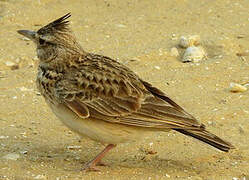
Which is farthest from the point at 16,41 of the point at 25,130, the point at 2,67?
the point at 25,130

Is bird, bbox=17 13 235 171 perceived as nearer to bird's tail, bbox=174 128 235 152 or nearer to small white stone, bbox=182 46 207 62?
bird's tail, bbox=174 128 235 152

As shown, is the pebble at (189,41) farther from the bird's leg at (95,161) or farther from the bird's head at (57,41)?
the bird's leg at (95,161)

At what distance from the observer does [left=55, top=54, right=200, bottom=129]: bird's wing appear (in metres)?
5.83

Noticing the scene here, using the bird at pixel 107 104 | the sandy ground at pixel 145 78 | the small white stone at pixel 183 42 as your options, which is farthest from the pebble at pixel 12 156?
the small white stone at pixel 183 42

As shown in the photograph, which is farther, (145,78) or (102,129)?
(145,78)

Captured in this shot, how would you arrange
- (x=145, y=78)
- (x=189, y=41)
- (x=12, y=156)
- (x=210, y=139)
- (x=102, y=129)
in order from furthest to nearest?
(x=189, y=41) < (x=145, y=78) < (x=12, y=156) < (x=102, y=129) < (x=210, y=139)

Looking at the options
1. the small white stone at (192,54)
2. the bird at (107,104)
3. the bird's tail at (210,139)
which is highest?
the small white stone at (192,54)

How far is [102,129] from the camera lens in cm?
587

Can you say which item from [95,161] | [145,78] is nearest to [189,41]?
[145,78]

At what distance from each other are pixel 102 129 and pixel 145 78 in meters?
2.72

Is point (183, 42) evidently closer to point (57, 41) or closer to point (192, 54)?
point (192, 54)

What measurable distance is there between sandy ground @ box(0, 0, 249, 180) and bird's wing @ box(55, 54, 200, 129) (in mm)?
584

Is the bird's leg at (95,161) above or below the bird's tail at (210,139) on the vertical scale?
below

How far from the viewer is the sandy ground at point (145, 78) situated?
6234 mm
